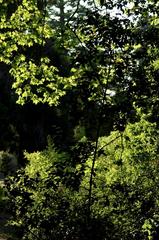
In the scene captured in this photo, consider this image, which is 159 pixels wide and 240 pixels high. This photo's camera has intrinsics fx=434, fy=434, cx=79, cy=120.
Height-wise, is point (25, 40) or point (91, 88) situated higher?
point (25, 40)

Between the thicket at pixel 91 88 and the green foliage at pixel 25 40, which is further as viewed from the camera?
the green foliage at pixel 25 40

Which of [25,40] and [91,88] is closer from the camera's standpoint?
[91,88]

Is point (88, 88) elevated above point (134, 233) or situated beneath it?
situated beneath

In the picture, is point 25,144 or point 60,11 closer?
point 25,144

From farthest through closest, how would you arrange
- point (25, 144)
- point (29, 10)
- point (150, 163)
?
Result: 1. point (25, 144)
2. point (150, 163)
3. point (29, 10)

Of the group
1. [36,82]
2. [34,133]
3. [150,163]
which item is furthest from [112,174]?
[34,133]

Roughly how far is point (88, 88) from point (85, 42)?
62cm

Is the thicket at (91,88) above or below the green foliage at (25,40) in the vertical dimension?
below

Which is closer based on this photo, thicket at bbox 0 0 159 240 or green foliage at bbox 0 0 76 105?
thicket at bbox 0 0 159 240

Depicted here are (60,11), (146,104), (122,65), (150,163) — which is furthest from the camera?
(60,11)

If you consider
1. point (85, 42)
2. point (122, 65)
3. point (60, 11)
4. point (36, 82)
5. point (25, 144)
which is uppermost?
point (60, 11)

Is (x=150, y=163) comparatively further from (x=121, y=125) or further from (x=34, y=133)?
(x=34, y=133)

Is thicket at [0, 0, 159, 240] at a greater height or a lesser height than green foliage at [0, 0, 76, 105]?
lesser

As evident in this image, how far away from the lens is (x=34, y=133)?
3278 centimetres
